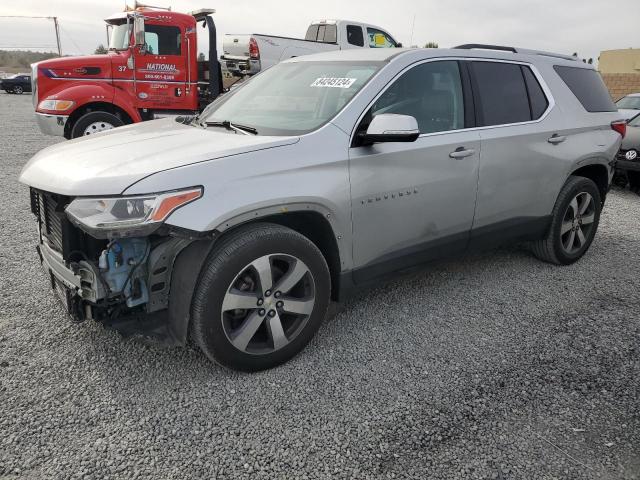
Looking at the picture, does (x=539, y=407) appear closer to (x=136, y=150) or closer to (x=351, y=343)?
(x=351, y=343)

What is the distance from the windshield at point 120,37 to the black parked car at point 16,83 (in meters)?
23.6

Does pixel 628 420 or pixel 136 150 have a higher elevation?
pixel 136 150

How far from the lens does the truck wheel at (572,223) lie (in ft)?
14.3

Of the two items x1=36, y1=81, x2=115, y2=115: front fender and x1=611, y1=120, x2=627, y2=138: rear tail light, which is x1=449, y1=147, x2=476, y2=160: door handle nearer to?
x1=611, y1=120, x2=627, y2=138: rear tail light

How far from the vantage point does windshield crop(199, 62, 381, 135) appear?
3082 millimetres

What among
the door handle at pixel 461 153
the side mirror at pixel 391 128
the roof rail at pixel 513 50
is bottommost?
the door handle at pixel 461 153

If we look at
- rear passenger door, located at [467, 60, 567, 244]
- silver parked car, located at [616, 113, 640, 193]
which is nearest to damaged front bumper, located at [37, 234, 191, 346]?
rear passenger door, located at [467, 60, 567, 244]

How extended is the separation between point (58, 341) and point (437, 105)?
281cm

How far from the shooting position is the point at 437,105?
11.4ft

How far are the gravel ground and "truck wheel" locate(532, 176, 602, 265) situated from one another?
67 cm

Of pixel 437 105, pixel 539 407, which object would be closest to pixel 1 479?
pixel 539 407

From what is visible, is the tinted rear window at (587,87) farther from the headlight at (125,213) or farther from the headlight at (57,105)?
the headlight at (57,105)

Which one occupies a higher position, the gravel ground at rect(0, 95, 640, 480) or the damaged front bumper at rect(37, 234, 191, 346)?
the damaged front bumper at rect(37, 234, 191, 346)

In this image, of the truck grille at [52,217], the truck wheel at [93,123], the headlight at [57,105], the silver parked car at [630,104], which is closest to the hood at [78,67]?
the headlight at [57,105]
